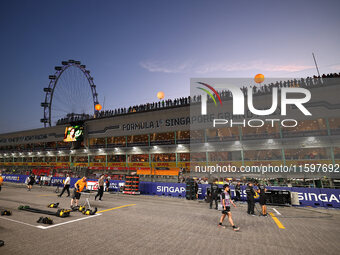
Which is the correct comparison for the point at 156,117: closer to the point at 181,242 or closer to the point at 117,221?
the point at 117,221

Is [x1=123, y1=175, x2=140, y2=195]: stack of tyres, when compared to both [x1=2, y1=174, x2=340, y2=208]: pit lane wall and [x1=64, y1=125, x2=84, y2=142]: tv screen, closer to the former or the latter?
[x1=2, y1=174, x2=340, y2=208]: pit lane wall

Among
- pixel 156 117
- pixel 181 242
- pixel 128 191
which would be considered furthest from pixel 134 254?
pixel 156 117

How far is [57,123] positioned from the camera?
145ft

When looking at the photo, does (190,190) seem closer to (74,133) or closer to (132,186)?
(132,186)

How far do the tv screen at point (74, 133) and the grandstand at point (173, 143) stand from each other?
104 cm

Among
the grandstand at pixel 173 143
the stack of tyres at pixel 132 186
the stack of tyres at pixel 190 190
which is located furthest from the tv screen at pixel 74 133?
the stack of tyres at pixel 190 190

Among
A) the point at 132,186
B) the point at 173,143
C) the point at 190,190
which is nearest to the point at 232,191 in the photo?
the point at 190,190

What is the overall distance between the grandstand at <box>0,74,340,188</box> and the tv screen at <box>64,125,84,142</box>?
1.04m

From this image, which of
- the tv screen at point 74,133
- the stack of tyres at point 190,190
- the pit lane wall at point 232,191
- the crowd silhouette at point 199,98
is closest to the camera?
the pit lane wall at point 232,191

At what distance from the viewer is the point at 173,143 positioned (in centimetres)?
2969

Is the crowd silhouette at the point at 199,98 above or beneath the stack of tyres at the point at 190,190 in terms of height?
above

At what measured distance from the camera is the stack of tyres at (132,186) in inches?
736

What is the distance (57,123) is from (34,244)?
44348 mm

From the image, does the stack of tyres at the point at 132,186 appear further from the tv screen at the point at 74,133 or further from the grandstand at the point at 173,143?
the tv screen at the point at 74,133
